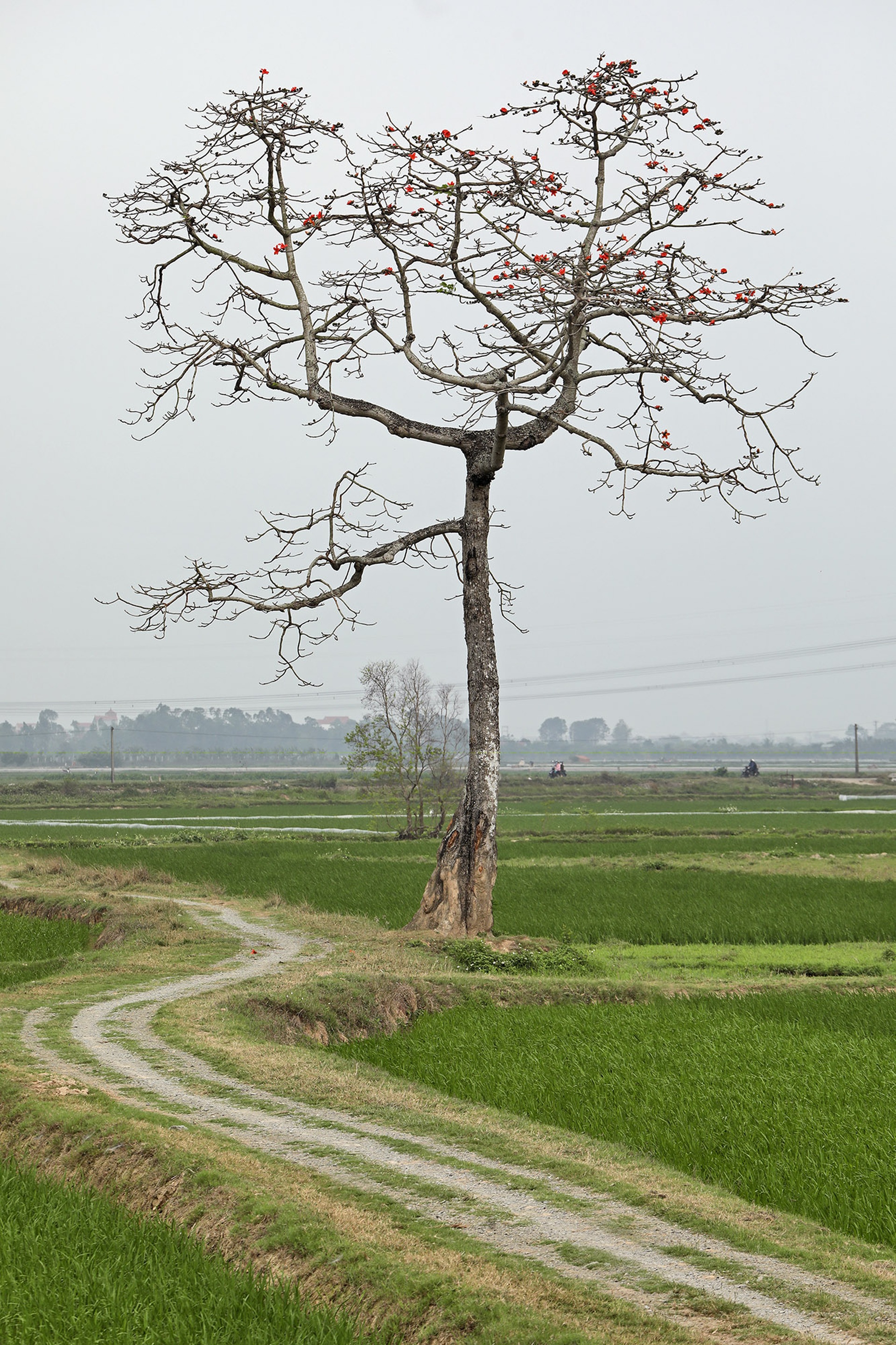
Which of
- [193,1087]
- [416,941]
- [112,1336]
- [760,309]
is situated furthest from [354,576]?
[112,1336]

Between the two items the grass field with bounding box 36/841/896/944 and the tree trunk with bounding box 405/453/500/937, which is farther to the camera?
the grass field with bounding box 36/841/896/944

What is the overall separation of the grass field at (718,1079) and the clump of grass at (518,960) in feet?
7.52

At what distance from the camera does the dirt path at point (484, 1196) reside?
5.60 m

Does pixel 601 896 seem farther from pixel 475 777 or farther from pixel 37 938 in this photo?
pixel 37 938

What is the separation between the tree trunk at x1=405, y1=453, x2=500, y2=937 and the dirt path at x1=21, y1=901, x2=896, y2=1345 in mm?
7783

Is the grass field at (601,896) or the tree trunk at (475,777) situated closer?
the tree trunk at (475,777)

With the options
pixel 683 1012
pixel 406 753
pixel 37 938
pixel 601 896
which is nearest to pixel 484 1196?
pixel 683 1012

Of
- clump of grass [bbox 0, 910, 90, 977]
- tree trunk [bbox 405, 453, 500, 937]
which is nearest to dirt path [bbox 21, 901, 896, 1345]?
clump of grass [bbox 0, 910, 90, 977]

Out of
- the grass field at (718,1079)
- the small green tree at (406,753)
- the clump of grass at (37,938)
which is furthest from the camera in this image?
the small green tree at (406,753)

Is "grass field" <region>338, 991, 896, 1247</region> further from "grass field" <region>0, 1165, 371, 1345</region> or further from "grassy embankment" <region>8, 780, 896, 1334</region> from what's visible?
"grass field" <region>0, 1165, 371, 1345</region>

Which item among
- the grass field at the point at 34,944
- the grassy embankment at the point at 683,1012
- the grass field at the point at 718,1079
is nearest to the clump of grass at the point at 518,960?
the grassy embankment at the point at 683,1012

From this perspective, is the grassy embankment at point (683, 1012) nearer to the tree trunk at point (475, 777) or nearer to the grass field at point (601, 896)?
the grass field at point (601, 896)

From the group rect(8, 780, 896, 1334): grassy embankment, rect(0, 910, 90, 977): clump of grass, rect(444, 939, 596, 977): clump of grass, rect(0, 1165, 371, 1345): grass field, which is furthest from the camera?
rect(0, 910, 90, 977): clump of grass

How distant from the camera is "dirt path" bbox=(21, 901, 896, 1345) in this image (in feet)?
18.4
